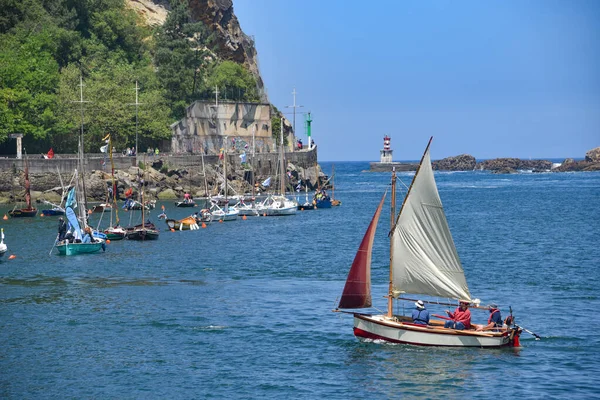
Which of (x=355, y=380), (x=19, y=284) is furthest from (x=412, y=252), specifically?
(x=19, y=284)

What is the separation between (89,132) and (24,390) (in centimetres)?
11307

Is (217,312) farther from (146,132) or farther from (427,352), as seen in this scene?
(146,132)

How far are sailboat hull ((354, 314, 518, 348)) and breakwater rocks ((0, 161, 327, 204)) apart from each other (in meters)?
75.7

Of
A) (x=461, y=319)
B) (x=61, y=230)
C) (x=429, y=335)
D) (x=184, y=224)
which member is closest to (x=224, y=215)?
(x=184, y=224)

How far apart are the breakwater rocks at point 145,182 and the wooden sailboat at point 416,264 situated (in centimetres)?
7429

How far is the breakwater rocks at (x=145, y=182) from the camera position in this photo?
128m

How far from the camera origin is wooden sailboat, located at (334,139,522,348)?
1766 inches

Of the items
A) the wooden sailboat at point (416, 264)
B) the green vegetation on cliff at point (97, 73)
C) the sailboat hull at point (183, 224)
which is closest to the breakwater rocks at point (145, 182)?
the green vegetation on cliff at point (97, 73)

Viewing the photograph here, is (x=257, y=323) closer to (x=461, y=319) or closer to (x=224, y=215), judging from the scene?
(x=461, y=319)

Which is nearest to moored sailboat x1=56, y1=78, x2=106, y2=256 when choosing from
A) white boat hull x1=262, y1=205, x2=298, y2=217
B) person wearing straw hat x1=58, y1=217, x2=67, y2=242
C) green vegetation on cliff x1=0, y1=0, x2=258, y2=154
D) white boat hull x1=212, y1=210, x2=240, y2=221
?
person wearing straw hat x1=58, y1=217, x2=67, y2=242

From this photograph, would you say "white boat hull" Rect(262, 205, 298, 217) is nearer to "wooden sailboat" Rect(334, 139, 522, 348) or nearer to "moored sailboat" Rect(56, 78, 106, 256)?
"moored sailboat" Rect(56, 78, 106, 256)

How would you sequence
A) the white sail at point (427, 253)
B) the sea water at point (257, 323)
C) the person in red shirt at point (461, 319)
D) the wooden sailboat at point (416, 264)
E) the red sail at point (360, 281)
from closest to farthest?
the sea water at point (257, 323) < the person in red shirt at point (461, 319) < the wooden sailboat at point (416, 264) < the red sail at point (360, 281) < the white sail at point (427, 253)

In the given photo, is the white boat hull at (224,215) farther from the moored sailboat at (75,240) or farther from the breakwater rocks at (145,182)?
the moored sailboat at (75,240)

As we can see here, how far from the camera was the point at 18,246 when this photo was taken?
279 ft
